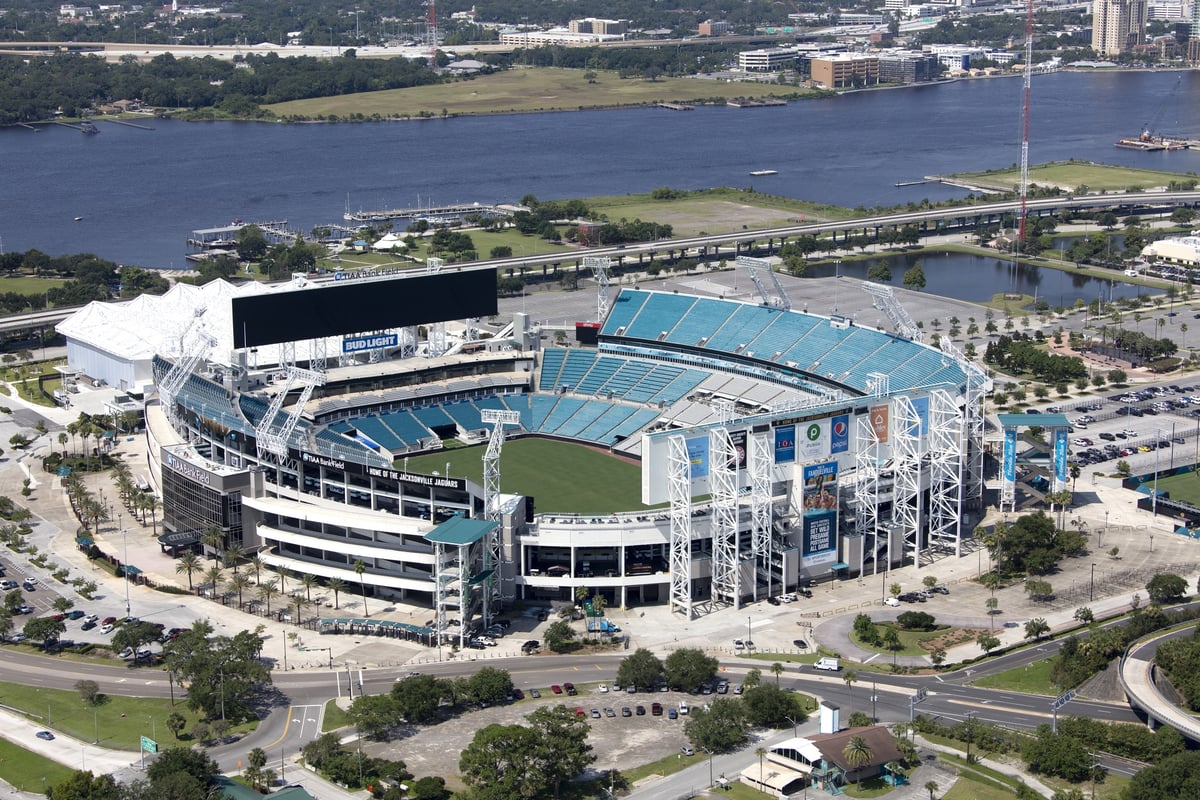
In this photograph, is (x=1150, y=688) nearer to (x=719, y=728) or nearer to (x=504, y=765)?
(x=719, y=728)

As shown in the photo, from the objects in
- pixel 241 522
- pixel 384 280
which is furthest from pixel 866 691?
pixel 384 280

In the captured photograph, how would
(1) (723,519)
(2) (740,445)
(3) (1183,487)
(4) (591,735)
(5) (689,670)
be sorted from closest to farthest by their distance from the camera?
(4) (591,735) < (5) (689,670) < (1) (723,519) < (2) (740,445) < (3) (1183,487)

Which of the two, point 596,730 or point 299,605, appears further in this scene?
point 299,605

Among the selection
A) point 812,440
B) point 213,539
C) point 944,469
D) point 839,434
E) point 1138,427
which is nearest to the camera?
point 812,440

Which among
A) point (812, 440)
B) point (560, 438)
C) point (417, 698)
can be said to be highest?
point (812, 440)

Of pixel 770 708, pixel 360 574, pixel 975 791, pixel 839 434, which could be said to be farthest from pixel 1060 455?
pixel 360 574

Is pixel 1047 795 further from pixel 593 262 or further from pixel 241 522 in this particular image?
pixel 593 262

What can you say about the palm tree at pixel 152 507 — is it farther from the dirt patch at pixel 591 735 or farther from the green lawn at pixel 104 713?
the dirt patch at pixel 591 735
